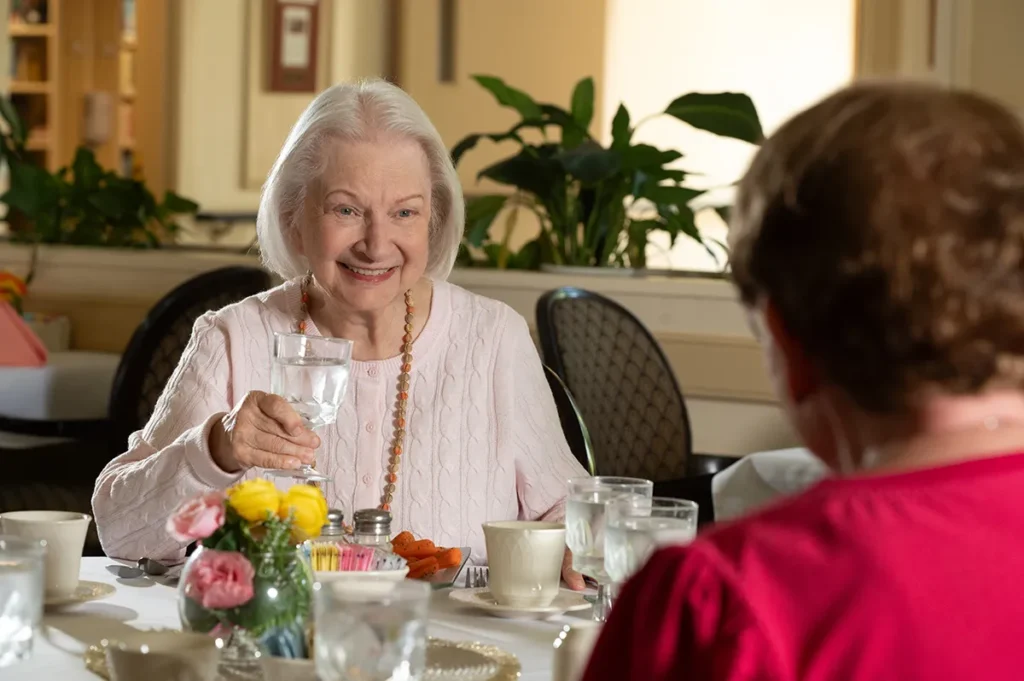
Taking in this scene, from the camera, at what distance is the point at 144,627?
1405mm

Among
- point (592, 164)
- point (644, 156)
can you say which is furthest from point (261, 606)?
point (644, 156)

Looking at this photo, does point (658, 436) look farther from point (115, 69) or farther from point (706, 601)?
point (115, 69)

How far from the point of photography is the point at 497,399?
205 centimetres

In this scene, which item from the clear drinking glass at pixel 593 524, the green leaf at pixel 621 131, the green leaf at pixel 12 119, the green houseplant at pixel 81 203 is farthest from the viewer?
the green leaf at pixel 12 119

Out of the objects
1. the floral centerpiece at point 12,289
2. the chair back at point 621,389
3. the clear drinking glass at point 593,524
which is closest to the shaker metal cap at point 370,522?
the clear drinking glass at point 593,524

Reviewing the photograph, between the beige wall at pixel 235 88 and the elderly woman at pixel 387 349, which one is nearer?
the elderly woman at pixel 387 349

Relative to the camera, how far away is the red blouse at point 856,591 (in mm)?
670

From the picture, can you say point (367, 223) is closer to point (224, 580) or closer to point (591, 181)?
point (224, 580)

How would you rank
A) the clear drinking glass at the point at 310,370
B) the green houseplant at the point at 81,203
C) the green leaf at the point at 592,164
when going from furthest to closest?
the green houseplant at the point at 81,203
the green leaf at the point at 592,164
the clear drinking glass at the point at 310,370

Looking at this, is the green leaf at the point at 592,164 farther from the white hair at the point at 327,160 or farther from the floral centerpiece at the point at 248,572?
the floral centerpiece at the point at 248,572

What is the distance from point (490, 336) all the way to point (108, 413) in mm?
1442

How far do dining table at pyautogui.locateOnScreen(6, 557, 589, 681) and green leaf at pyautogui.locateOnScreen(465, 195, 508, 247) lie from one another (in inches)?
80.9

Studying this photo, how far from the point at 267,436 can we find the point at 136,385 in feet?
5.55

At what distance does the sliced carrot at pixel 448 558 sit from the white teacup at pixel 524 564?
10cm
